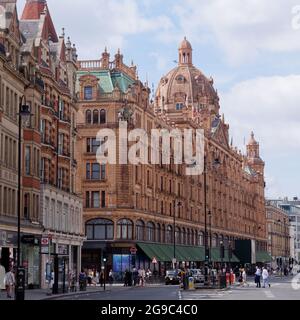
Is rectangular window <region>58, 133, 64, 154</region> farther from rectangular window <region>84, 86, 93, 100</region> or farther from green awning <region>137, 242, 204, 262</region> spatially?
green awning <region>137, 242, 204, 262</region>

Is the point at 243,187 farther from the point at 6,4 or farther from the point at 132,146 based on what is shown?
the point at 6,4

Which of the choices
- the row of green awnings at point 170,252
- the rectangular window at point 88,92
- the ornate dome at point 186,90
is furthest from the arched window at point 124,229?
the ornate dome at point 186,90

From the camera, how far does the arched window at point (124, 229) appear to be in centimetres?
9044

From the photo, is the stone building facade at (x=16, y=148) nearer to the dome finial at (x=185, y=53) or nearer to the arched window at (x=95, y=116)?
the arched window at (x=95, y=116)

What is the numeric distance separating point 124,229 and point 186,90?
75.9 meters

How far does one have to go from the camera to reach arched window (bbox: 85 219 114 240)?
9044 cm

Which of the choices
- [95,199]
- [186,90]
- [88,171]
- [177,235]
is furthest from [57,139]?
[186,90]

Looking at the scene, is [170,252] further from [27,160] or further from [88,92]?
[27,160]

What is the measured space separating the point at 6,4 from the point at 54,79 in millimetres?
10286

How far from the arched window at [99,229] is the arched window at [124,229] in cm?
82

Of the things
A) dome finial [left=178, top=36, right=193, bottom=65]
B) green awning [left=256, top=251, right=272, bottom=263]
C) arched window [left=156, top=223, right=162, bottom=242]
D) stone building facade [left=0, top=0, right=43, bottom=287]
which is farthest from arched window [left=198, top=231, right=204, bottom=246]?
stone building facade [left=0, top=0, right=43, bottom=287]

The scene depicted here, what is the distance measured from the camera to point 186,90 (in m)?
163
